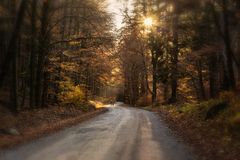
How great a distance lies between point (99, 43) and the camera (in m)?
27.8

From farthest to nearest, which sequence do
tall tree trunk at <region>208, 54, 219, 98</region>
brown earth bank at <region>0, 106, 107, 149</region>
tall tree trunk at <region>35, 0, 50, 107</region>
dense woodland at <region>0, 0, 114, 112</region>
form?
tall tree trunk at <region>208, 54, 219, 98</region>, tall tree trunk at <region>35, 0, 50, 107</region>, dense woodland at <region>0, 0, 114, 112</region>, brown earth bank at <region>0, 106, 107, 149</region>


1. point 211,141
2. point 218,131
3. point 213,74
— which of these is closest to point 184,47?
point 213,74

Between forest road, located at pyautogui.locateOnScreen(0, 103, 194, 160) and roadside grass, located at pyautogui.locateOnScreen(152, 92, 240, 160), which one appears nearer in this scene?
forest road, located at pyautogui.locateOnScreen(0, 103, 194, 160)

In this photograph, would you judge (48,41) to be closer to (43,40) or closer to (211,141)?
(43,40)

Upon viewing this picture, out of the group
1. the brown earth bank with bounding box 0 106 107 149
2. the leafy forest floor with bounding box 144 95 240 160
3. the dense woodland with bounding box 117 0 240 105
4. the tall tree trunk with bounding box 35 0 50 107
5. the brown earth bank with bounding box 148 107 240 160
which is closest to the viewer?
the brown earth bank with bounding box 148 107 240 160

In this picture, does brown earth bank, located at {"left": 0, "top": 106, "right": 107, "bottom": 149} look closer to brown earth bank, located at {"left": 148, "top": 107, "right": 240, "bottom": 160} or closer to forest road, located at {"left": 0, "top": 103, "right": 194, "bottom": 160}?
forest road, located at {"left": 0, "top": 103, "right": 194, "bottom": 160}

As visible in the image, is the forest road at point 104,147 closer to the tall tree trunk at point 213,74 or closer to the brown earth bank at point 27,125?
the brown earth bank at point 27,125

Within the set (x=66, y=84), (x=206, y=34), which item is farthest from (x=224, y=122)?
(x=66, y=84)

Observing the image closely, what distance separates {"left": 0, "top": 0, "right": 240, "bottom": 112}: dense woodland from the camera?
2066 cm

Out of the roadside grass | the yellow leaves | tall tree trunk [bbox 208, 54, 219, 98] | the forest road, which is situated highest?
tall tree trunk [bbox 208, 54, 219, 98]

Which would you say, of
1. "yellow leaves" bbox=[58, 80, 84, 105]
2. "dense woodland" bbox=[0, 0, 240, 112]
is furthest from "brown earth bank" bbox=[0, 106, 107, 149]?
"yellow leaves" bbox=[58, 80, 84, 105]

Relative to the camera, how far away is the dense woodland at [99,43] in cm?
2066

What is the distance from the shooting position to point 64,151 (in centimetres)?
1284

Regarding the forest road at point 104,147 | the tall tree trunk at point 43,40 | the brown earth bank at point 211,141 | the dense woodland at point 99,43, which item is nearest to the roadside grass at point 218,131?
the brown earth bank at point 211,141
